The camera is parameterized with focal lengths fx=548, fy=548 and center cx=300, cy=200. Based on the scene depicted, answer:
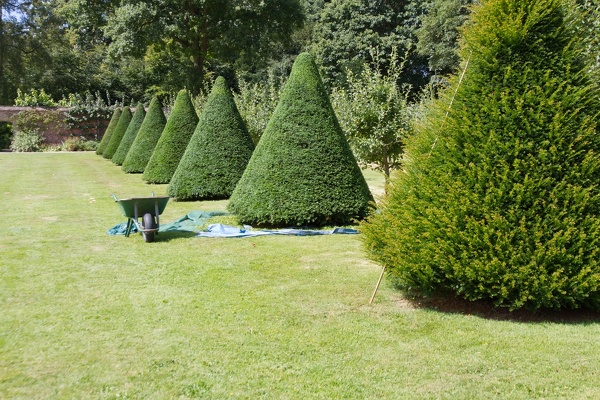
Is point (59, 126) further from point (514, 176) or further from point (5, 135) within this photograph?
point (514, 176)

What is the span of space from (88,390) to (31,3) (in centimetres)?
5023

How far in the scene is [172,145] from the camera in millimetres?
16734

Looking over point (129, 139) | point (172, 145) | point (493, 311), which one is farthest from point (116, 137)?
point (493, 311)

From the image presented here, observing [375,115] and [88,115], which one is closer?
[375,115]

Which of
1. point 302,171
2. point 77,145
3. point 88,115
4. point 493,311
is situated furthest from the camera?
point 88,115

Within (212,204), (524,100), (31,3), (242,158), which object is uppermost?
(31,3)

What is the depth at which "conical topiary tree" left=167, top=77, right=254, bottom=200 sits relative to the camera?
13.3 m

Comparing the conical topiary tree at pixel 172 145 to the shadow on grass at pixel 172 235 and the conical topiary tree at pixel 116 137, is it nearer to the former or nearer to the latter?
the shadow on grass at pixel 172 235

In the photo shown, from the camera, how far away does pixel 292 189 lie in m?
9.62

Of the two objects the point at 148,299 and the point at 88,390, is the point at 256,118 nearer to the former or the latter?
the point at 148,299

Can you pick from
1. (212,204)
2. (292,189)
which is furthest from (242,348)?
(212,204)

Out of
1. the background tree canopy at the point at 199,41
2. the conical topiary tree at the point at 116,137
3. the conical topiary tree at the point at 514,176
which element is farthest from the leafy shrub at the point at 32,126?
the conical topiary tree at the point at 514,176

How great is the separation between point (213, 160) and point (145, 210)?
459 cm

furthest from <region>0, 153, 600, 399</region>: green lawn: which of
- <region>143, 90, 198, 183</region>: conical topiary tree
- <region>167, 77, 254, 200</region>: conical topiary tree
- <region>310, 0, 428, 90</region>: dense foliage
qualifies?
<region>310, 0, 428, 90</region>: dense foliage
